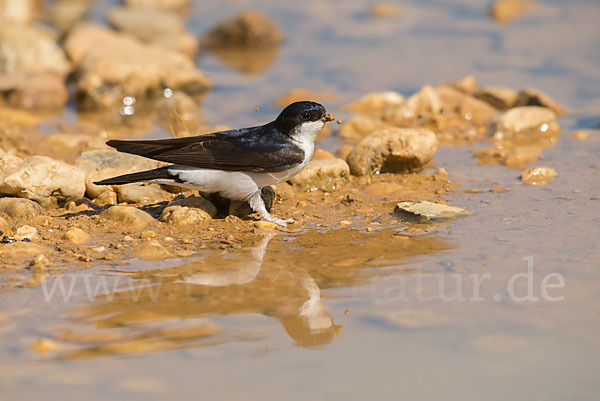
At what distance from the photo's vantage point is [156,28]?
12.3 meters

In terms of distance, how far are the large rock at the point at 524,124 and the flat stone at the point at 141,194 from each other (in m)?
3.58

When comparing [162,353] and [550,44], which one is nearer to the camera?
[162,353]

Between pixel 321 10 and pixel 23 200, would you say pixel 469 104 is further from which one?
pixel 321 10

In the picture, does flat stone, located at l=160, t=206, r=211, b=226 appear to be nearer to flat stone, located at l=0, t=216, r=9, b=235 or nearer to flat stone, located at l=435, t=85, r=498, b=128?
flat stone, located at l=0, t=216, r=9, b=235

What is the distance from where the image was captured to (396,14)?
13.7 m

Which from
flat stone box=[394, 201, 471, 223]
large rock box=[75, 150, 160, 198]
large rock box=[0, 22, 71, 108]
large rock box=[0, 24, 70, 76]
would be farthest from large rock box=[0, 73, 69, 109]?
flat stone box=[394, 201, 471, 223]

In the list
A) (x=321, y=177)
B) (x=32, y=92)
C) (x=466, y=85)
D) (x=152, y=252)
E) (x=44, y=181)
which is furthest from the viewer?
(x=32, y=92)

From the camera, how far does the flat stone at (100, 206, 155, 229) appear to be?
5477mm

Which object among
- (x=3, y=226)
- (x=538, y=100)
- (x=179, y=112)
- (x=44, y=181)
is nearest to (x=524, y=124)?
(x=538, y=100)

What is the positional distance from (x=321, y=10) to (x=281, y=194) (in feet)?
28.7

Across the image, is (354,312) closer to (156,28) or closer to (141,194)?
(141,194)

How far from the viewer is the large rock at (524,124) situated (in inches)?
310

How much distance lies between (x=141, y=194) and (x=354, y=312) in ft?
8.48

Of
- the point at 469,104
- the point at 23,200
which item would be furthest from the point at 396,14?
the point at 23,200
